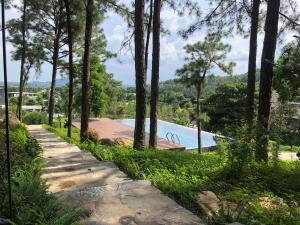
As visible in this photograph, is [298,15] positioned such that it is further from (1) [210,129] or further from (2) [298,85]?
(1) [210,129]

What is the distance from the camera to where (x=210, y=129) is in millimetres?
28906

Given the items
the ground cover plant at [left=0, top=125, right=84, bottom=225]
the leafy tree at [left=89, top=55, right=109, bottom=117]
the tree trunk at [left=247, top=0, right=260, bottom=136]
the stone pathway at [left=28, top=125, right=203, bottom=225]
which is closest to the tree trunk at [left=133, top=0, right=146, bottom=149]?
the tree trunk at [left=247, top=0, right=260, bottom=136]

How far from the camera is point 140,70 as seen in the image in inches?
327

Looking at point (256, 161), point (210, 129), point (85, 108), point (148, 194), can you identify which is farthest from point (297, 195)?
point (210, 129)

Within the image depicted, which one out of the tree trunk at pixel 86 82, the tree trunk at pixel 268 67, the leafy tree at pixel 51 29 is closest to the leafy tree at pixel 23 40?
the leafy tree at pixel 51 29

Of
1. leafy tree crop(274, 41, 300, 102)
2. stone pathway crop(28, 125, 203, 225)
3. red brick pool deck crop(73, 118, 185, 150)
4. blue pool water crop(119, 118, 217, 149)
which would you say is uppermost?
leafy tree crop(274, 41, 300, 102)

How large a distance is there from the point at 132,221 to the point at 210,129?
2607 cm

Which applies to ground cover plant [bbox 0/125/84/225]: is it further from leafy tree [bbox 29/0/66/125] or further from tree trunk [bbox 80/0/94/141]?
leafy tree [bbox 29/0/66/125]

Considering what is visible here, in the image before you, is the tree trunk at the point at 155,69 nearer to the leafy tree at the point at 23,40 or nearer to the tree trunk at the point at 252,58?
the tree trunk at the point at 252,58

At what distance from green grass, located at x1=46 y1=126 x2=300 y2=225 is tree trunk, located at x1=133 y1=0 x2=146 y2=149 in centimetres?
217

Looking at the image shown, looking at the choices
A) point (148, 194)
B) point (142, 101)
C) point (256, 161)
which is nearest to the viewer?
point (148, 194)

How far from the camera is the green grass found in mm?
3355

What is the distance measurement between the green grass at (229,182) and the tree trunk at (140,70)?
Result: 217 centimetres

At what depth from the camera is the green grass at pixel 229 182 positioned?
3.36 m
